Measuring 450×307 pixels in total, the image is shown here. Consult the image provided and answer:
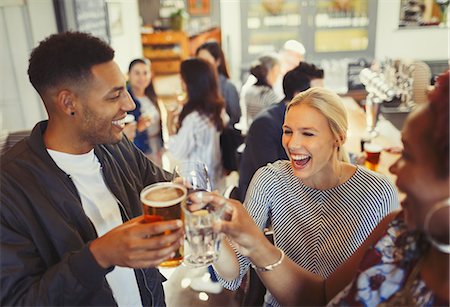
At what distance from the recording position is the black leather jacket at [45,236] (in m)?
1.02

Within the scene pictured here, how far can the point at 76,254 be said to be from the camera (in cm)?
104

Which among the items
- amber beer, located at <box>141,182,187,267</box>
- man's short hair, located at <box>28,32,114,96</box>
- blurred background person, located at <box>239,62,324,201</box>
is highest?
man's short hair, located at <box>28,32,114,96</box>

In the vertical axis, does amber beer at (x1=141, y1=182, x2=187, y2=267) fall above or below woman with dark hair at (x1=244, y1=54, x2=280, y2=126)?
above

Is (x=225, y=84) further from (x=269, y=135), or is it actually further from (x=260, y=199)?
(x=260, y=199)

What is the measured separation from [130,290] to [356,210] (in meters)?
0.83

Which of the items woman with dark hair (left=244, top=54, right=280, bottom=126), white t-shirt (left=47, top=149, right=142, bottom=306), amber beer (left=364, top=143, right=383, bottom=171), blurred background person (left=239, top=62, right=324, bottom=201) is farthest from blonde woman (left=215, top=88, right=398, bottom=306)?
woman with dark hair (left=244, top=54, right=280, bottom=126)

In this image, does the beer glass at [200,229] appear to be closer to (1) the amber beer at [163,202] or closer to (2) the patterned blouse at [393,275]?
(1) the amber beer at [163,202]

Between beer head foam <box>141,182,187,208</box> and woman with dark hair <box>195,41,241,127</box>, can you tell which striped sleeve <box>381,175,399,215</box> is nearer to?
beer head foam <box>141,182,187,208</box>

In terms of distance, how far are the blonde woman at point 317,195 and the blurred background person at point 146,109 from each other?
6.61 feet

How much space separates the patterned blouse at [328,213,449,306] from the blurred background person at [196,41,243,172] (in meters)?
2.46

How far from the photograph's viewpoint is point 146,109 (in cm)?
368

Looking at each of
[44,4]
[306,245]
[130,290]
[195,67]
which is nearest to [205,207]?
[130,290]

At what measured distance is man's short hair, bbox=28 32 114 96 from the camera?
52.6 inches

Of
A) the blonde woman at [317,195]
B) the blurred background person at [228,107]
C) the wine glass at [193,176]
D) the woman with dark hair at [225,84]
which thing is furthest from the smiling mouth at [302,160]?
the woman with dark hair at [225,84]
